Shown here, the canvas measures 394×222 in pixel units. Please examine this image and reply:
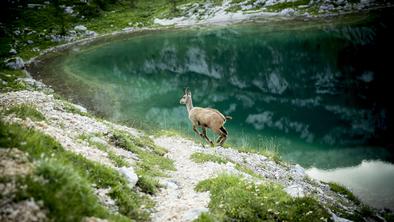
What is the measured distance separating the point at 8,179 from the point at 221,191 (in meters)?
7.73

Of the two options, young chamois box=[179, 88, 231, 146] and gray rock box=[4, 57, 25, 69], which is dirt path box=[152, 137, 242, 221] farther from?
gray rock box=[4, 57, 25, 69]

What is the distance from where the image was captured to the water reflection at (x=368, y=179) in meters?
22.6

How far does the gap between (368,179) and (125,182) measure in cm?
1880

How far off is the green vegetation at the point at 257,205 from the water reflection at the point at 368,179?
10.9 meters

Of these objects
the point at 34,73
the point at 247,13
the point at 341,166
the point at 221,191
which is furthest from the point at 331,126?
the point at 247,13

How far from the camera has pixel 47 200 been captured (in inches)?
305

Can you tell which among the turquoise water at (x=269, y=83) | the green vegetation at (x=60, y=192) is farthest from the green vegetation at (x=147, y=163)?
the turquoise water at (x=269, y=83)

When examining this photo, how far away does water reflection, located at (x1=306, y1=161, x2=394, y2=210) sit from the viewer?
22.6m

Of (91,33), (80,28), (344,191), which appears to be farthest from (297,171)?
(80,28)

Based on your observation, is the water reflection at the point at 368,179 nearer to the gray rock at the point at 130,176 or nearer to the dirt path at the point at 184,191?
the dirt path at the point at 184,191

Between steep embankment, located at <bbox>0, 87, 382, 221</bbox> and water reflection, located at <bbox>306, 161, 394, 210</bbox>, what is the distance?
96.1 inches

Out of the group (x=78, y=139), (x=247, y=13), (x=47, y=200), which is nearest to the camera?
(x=47, y=200)

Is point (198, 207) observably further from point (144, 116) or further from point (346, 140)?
point (144, 116)

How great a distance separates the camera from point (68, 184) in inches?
327
